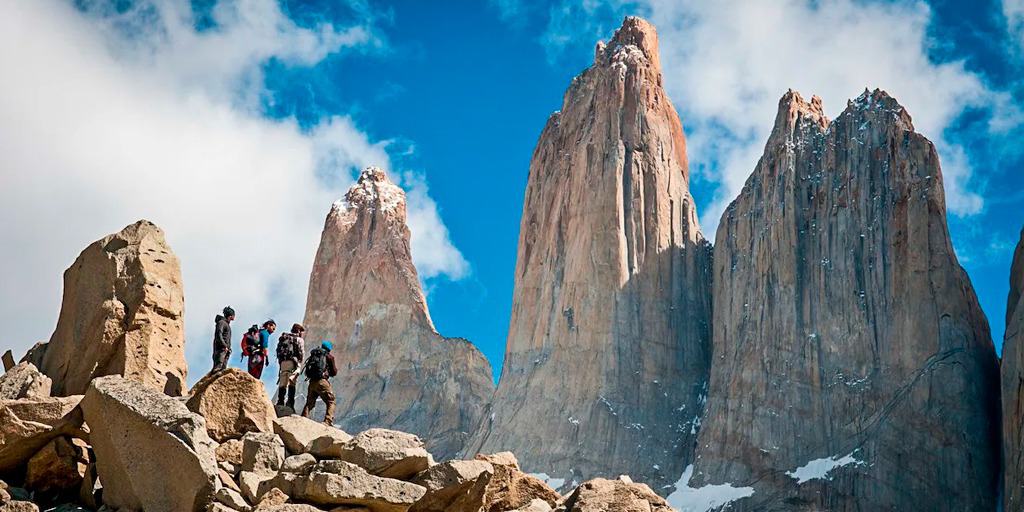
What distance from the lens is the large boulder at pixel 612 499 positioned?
17.3 metres

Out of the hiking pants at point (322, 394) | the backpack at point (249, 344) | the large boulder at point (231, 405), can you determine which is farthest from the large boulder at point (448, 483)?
the backpack at point (249, 344)

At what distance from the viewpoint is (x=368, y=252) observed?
103812 mm

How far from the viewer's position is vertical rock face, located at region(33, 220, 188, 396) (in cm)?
2375

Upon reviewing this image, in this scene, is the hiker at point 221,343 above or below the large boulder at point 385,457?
above

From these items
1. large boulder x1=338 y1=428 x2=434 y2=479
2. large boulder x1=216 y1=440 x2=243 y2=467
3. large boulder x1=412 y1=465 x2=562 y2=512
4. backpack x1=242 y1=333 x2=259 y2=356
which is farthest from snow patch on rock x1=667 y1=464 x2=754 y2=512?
large boulder x1=338 y1=428 x2=434 y2=479

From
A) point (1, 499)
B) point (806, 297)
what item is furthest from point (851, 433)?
point (1, 499)

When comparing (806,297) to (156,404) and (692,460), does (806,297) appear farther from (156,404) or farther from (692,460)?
(156,404)

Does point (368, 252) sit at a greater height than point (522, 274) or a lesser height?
greater

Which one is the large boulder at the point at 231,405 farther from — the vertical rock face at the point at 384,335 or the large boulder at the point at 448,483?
the vertical rock face at the point at 384,335

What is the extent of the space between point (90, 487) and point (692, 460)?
2245 inches

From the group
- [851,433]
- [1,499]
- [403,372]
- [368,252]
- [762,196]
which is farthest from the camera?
[368,252]

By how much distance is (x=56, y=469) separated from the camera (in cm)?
Result: 2011

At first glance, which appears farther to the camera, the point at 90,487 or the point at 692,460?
the point at 692,460

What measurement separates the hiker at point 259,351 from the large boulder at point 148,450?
6.65 metres
